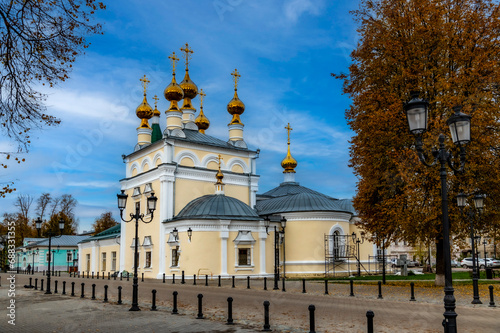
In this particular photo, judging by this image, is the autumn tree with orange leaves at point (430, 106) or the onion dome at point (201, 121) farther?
the onion dome at point (201, 121)

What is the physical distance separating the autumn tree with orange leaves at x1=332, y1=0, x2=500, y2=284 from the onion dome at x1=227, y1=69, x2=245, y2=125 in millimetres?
21849

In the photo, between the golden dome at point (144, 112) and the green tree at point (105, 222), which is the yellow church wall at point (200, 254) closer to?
the golden dome at point (144, 112)

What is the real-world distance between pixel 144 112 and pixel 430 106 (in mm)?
32343

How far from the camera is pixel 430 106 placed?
19625mm

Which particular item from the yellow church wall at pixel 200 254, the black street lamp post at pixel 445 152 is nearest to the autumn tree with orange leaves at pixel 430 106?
the black street lamp post at pixel 445 152

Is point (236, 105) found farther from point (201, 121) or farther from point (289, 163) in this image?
point (289, 163)

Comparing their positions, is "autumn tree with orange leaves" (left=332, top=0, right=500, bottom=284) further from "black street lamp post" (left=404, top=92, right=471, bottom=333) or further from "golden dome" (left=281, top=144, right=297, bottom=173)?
"golden dome" (left=281, top=144, right=297, bottom=173)

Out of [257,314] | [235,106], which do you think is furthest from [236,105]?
[257,314]

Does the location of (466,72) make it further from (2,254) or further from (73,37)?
(2,254)

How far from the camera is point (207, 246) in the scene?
33.4m

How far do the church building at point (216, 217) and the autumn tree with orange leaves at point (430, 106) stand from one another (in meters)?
11.0

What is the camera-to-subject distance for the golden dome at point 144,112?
46.3 m

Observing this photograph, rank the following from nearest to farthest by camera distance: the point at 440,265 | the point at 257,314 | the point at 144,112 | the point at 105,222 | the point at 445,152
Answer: the point at 445,152 → the point at 257,314 → the point at 440,265 → the point at 144,112 → the point at 105,222

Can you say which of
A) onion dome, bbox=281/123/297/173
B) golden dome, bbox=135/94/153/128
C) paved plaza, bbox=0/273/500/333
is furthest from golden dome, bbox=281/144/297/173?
paved plaza, bbox=0/273/500/333
